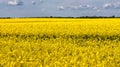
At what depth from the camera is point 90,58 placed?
7.61 m

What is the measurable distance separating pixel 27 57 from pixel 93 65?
173 centimetres

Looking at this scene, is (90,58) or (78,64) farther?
(90,58)

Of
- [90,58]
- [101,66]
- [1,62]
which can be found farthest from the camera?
[90,58]

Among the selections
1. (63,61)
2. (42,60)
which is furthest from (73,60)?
(42,60)

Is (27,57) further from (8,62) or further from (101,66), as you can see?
(101,66)

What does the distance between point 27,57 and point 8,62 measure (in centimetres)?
80

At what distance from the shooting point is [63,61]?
712 centimetres

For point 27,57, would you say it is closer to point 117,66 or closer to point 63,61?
point 63,61

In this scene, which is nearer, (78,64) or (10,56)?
(78,64)

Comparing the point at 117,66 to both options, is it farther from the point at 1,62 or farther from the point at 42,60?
the point at 1,62

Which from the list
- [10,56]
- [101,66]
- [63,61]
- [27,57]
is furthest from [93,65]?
[10,56]

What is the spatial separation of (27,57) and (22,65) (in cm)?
90

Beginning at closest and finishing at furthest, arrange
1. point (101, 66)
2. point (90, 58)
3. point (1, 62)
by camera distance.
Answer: point (101, 66) → point (1, 62) → point (90, 58)

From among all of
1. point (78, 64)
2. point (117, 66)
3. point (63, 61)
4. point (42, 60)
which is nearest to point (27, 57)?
point (42, 60)
